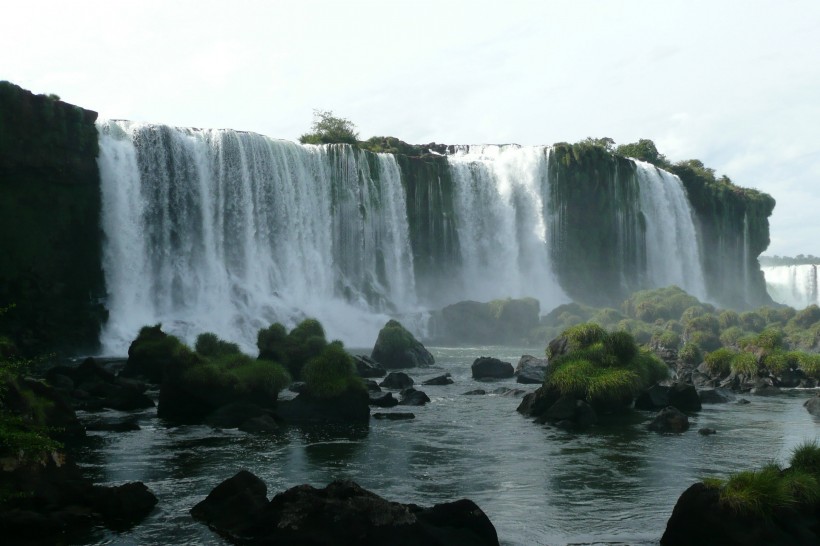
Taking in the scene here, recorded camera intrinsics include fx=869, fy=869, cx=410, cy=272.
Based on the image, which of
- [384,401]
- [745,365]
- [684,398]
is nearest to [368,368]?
[384,401]

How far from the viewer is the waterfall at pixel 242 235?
141ft

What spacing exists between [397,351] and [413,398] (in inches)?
416

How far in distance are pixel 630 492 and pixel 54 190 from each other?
34.5 metres

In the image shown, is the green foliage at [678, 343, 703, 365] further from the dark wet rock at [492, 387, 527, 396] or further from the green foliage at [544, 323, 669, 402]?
the dark wet rock at [492, 387, 527, 396]

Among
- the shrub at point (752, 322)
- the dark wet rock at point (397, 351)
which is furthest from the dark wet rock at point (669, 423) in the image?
the shrub at point (752, 322)

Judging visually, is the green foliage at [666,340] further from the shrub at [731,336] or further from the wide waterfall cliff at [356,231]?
the wide waterfall cliff at [356,231]

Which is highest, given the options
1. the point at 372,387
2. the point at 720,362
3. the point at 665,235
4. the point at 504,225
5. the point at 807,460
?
the point at 504,225

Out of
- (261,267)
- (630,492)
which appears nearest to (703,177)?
(261,267)

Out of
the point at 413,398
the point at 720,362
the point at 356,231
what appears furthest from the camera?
the point at 356,231

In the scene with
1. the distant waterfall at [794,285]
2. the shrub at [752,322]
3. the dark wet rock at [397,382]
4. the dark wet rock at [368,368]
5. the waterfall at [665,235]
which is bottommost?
the dark wet rock at [397,382]

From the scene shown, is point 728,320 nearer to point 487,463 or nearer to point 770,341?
point 770,341

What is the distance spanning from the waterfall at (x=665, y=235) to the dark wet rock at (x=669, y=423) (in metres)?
52.9

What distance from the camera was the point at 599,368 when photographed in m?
22.6

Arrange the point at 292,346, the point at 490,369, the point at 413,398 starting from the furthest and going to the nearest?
the point at 490,369 → the point at 292,346 → the point at 413,398
